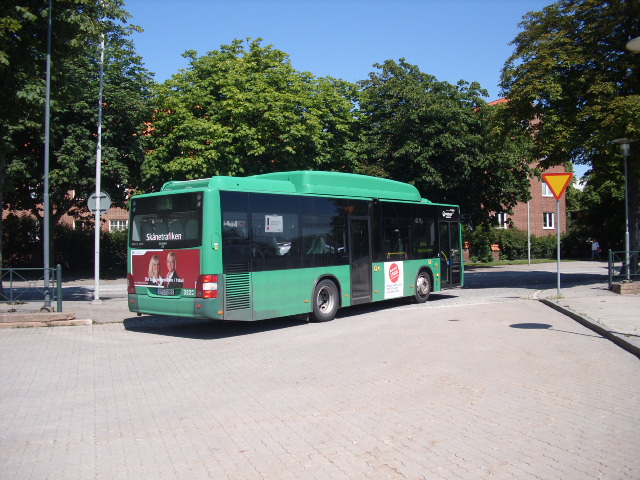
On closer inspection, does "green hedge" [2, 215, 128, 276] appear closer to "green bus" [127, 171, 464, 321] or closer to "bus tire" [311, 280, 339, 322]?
"green bus" [127, 171, 464, 321]

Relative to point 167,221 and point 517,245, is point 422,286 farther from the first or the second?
point 517,245

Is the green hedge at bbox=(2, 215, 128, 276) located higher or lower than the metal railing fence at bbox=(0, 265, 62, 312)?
higher

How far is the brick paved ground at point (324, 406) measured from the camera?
187 inches

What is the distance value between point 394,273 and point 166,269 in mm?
6700

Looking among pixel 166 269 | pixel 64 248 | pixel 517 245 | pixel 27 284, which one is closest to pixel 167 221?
pixel 166 269

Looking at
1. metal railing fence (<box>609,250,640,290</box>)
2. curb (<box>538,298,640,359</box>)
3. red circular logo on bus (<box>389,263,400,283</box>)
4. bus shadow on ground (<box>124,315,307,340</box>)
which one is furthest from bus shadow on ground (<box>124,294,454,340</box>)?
metal railing fence (<box>609,250,640,290</box>)

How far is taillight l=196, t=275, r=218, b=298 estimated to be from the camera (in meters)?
11.0

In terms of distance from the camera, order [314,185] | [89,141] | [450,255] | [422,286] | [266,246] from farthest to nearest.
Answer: [89,141]
[450,255]
[422,286]
[314,185]
[266,246]

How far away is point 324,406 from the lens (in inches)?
254

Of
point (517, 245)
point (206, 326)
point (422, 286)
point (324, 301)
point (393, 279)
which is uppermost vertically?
point (517, 245)

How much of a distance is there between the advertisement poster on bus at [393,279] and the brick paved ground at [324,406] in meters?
4.04

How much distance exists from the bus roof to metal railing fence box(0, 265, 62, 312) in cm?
407

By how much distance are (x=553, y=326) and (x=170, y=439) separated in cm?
929

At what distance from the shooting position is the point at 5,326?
41.9 ft
